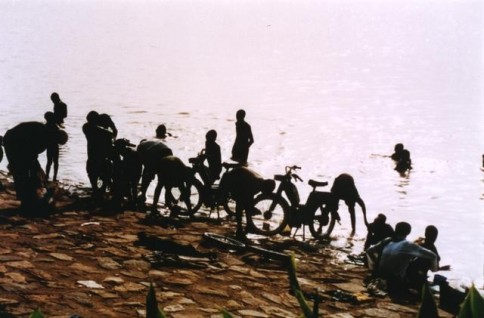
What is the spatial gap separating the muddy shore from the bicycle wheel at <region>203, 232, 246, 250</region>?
0.35 feet

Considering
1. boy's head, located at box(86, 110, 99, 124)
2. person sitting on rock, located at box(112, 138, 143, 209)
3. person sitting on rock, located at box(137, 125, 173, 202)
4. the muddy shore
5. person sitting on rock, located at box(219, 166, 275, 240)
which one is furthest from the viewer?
person sitting on rock, located at box(112, 138, 143, 209)

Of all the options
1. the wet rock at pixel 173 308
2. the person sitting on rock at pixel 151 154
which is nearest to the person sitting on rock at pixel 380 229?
the person sitting on rock at pixel 151 154

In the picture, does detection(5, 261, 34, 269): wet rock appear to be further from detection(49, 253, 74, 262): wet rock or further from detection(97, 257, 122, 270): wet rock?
detection(97, 257, 122, 270): wet rock

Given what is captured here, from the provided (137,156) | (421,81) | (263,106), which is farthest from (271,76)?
(137,156)

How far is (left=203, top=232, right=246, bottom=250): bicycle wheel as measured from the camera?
36.0 feet

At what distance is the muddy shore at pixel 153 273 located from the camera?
25.7 feet

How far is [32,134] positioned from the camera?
10.7 m

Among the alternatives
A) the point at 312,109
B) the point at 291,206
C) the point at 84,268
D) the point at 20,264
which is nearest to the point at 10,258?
the point at 20,264

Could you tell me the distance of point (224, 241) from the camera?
11.1m

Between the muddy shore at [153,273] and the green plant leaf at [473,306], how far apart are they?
18.1ft

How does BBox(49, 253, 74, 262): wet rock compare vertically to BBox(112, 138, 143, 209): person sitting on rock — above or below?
below

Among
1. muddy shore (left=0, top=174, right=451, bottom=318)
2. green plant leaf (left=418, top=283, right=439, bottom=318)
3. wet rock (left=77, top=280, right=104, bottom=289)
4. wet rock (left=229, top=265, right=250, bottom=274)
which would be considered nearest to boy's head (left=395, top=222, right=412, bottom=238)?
muddy shore (left=0, top=174, right=451, bottom=318)

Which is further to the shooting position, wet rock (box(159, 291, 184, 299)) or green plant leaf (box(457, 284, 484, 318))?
wet rock (box(159, 291, 184, 299))

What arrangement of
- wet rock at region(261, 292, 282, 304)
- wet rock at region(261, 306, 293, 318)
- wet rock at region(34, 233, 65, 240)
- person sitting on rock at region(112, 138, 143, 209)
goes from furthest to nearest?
person sitting on rock at region(112, 138, 143, 209), wet rock at region(34, 233, 65, 240), wet rock at region(261, 292, 282, 304), wet rock at region(261, 306, 293, 318)
